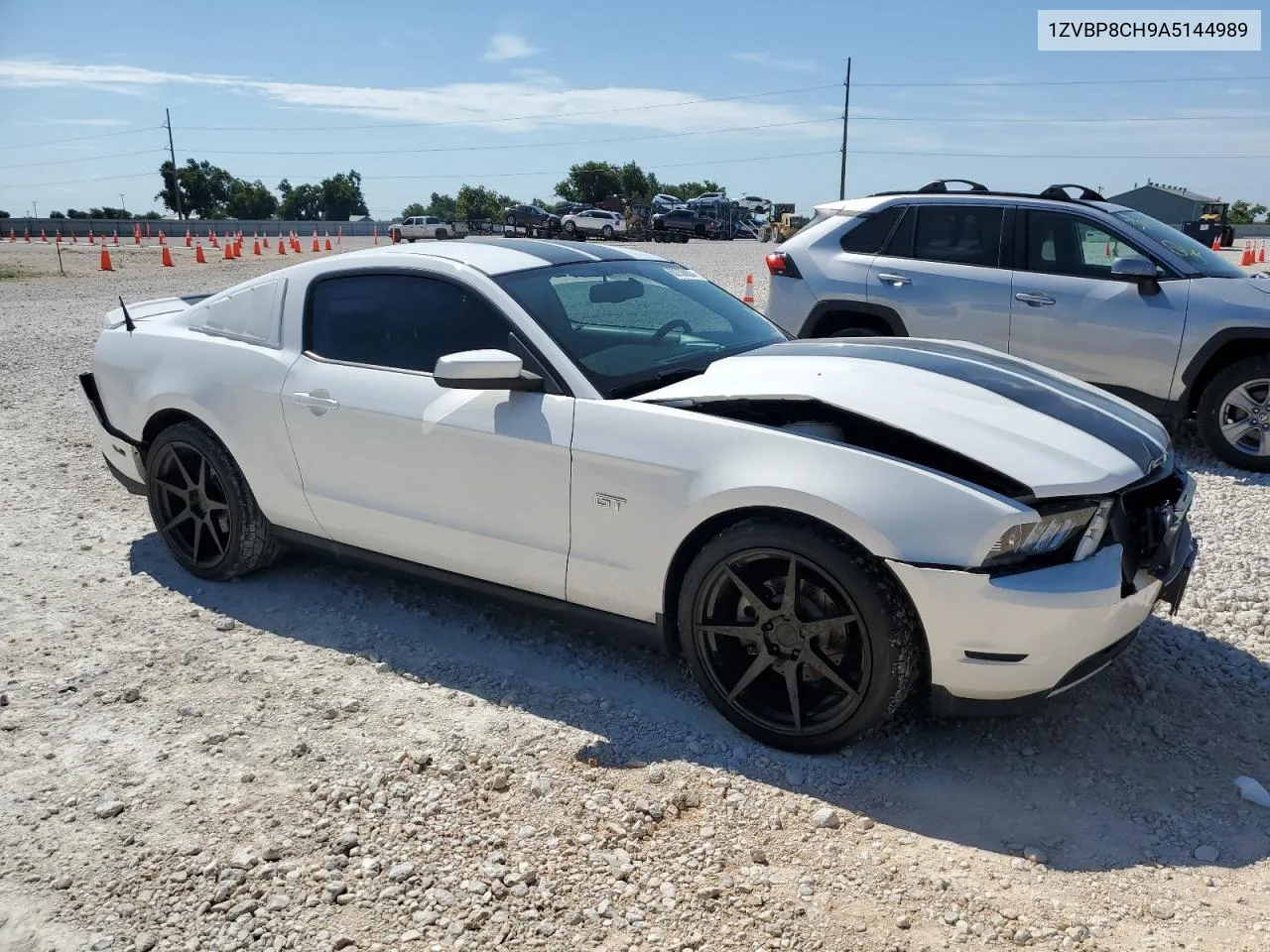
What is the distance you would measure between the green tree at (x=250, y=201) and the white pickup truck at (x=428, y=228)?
224 feet

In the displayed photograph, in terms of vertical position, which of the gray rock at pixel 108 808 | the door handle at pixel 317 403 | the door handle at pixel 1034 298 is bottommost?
the gray rock at pixel 108 808

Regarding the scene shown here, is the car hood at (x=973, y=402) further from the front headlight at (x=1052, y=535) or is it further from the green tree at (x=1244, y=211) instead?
the green tree at (x=1244, y=211)

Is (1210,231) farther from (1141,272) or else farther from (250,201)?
(250,201)

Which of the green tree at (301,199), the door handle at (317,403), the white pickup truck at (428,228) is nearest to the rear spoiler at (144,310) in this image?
the door handle at (317,403)

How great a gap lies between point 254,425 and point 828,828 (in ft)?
9.71

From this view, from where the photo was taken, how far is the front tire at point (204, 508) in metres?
4.63

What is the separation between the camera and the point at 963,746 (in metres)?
3.37

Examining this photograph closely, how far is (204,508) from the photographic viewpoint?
4.75 m

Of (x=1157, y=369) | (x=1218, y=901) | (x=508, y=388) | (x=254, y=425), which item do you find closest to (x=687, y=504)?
(x=508, y=388)

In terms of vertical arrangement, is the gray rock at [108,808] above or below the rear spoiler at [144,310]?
below

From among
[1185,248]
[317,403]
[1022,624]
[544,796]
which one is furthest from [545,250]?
[1185,248]

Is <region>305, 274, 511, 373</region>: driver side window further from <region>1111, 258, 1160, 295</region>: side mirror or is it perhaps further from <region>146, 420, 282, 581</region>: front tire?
<region>1111, 258, 1160, 295</region>: side mirror

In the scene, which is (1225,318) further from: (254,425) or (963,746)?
(254,425)

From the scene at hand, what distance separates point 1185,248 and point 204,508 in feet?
21.5
